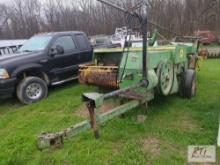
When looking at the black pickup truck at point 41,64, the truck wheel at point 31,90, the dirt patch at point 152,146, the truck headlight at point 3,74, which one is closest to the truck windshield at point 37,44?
the black pickup truck at point 41,64

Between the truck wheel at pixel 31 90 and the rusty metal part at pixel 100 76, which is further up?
the rusty metal part at pixel 100 76

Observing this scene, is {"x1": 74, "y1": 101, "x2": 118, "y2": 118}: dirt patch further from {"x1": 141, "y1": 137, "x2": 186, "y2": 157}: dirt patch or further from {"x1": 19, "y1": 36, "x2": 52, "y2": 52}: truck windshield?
{"x1": 19, "y1": 36, "x2": 52, "y2": 52}: truck windshield

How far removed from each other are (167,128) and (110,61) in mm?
2748

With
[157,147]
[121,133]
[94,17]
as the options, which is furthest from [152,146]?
[94,17]

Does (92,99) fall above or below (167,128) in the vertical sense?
above

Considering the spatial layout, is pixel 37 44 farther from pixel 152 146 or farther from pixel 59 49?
pixel 152 146

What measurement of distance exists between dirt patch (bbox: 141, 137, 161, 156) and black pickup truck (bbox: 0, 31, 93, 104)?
3567mm

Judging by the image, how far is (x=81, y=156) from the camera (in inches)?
159

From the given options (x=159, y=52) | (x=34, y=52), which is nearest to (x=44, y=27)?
(x=34, y=52)

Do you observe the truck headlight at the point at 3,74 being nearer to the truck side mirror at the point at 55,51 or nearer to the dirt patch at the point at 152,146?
the truck side mirror at the point at 55,51

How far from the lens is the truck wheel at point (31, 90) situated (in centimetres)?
686

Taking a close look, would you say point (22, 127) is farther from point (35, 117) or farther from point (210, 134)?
point (210, 134)

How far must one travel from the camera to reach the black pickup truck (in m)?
6.78

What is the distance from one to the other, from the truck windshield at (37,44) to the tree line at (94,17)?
1878cm
